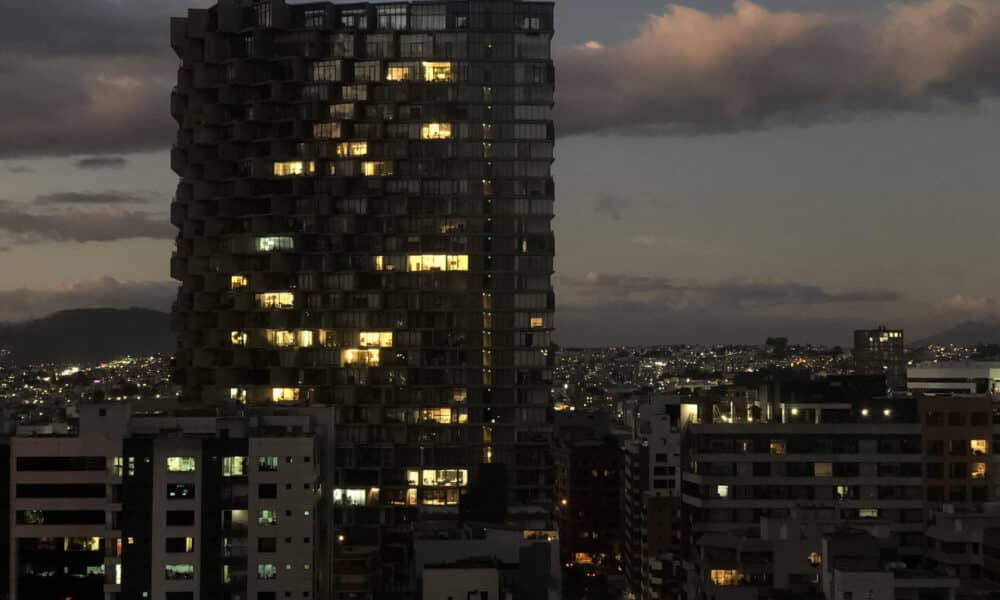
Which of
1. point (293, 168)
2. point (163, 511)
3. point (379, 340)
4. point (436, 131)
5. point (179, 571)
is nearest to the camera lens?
point (179, 571)

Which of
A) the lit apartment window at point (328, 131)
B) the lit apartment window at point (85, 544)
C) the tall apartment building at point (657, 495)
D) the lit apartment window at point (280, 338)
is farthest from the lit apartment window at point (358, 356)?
the lit apartment window at point (85, 544)

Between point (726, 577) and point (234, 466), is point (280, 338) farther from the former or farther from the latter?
point (726, 577)

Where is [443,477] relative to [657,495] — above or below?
above

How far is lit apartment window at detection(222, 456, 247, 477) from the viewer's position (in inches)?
4481

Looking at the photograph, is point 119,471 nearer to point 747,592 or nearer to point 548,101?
point 747,592

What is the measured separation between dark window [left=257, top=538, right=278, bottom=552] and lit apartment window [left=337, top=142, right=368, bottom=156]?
76.8 metres

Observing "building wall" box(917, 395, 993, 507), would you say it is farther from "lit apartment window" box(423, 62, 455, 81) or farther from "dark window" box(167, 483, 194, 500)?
"lit apartment window" box(423, 62, 455, 81)

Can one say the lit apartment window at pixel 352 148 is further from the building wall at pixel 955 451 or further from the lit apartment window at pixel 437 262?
the building wall at pixel 955 451

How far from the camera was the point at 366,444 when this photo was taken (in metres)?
178

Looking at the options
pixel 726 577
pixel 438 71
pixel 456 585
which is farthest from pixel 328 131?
pixel 726 577

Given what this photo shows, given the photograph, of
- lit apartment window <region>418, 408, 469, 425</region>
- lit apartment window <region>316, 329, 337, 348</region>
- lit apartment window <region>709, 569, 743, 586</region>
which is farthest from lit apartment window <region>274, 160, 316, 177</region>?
lit apartment window <region>709, 569, 743, 586</region>

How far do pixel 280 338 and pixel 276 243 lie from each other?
10.3m

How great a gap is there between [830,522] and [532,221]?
7818 centimetres

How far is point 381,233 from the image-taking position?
18300 cm
